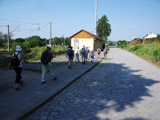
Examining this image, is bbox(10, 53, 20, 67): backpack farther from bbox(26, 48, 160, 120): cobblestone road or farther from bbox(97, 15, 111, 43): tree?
bbox(97, 15, 111, 43): tree

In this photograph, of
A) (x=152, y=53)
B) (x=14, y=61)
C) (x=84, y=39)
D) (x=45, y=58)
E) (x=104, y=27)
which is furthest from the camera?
(x=104, y=27)

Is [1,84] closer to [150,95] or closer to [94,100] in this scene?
[94,100]

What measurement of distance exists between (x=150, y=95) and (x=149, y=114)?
1673 mm

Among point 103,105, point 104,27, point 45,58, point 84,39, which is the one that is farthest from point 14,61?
point 104,27

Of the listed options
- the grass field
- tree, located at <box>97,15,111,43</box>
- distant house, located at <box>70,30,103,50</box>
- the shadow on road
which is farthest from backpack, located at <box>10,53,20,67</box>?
tree, located at <box>97,15,111,43</box>

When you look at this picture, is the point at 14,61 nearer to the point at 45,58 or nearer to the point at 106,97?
the point at 45,58

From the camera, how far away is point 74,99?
188 inches

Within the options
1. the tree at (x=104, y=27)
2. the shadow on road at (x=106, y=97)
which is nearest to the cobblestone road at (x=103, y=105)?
the shadow on road at (x=106, y=97)

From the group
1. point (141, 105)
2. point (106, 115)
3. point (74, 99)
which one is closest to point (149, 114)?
point (141, 105)

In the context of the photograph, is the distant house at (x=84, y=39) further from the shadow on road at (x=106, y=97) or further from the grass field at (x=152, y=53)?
the shadow on road at (x=106, y=97)

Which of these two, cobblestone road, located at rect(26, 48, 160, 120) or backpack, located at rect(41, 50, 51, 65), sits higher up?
backpack, located at rect(41, 50, 51, 65)

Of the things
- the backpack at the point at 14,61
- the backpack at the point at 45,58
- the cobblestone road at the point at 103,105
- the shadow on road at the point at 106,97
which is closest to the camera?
the cobblestone road at the point at 103,105

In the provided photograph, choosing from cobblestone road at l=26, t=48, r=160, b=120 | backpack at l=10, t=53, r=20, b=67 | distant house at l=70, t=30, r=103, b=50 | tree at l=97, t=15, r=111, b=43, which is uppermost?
tree at l=97, t=15, r=111, b=43

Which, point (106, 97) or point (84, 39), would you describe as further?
point (84, 39)
